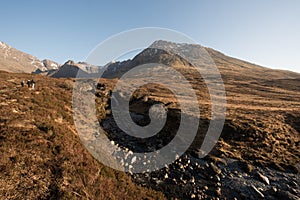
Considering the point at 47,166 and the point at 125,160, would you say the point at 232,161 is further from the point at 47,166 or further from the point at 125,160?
the point at 47,166

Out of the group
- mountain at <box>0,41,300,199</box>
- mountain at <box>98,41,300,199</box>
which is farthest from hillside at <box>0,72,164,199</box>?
mountain at <box>98,41,300,199</box>

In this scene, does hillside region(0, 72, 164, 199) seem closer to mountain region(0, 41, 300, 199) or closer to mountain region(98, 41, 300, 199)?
mountain region(0, 41, 300, 199)

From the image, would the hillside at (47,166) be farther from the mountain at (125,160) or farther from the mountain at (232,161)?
the mountain at (232,161)

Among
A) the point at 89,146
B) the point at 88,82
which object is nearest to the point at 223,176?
the point at 89,146

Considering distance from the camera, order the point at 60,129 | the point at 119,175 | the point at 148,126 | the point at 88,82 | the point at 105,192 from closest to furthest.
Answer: the point at 105,192 → the point at 119,175 → the point at 60,129 → the point at 148,126 → the point at 88,82

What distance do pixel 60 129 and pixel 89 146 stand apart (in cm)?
262

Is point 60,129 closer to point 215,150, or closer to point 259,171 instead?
point 215,150

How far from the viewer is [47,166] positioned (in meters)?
11.7

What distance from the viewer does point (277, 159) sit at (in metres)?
19.2

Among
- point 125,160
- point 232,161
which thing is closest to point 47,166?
point 125,160

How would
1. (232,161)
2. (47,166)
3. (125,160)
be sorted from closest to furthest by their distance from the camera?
1. (47,166)
2. (125,160)
3. (232,161)

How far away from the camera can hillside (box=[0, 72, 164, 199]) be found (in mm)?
10255

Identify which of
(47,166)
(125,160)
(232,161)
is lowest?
(125,160)

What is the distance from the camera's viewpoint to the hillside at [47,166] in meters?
10.3
